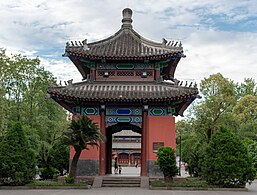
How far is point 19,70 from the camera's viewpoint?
3281 cm

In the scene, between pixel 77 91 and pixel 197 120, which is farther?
pixel 197 120

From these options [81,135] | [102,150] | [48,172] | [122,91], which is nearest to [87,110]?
[122,91]

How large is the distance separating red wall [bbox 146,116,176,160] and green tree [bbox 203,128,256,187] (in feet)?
8.51

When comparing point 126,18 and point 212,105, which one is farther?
point 212,105

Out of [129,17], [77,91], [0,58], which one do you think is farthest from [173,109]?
[0,58]

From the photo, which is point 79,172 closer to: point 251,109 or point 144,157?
point 144,157

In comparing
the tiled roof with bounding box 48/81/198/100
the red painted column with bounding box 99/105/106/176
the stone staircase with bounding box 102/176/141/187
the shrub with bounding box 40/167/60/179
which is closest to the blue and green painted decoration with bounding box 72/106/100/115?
the red painted column with bounding box 99/105/106/176

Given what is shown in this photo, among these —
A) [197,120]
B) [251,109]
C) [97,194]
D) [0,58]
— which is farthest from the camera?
[251,109]

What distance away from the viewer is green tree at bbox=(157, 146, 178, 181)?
64.3ft

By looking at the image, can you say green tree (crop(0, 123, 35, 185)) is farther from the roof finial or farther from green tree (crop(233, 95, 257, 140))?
green tree (crop(233, 95, 257, 140))

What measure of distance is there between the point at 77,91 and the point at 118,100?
2466 mm

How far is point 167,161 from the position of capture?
64.3 feet

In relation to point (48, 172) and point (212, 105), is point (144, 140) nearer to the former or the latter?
point (48, 172)

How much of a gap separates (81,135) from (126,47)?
7.32 m
